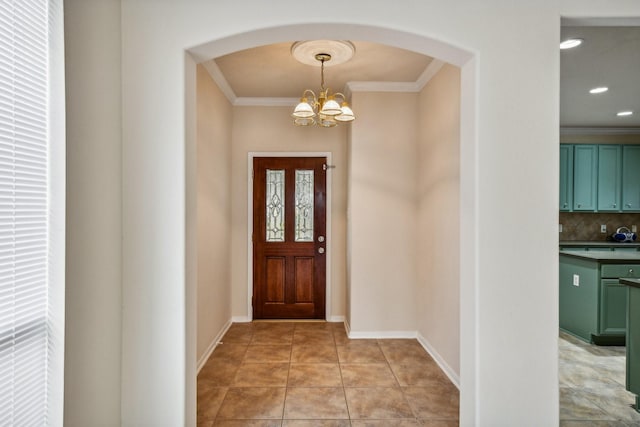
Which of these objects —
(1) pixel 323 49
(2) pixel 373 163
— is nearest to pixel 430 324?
(2) pixel 373 163

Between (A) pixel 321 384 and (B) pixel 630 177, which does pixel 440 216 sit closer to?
(A) pixel 321 384

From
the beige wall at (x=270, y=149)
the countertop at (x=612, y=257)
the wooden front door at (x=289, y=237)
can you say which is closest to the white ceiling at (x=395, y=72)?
the beige wall at (x=270, y=149)

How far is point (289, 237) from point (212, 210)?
121 centimetres

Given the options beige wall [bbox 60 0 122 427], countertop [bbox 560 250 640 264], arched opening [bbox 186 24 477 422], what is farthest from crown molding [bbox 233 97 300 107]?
countertop [bbox 560 250 640 264]

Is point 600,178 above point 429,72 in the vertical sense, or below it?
below

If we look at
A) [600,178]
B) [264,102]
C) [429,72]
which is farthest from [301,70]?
[600,178]

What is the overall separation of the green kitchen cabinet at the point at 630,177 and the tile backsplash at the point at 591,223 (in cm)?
A: 41

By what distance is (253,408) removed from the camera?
2.62 meters

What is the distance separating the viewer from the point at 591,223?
5.85 meters

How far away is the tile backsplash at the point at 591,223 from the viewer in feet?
19.1

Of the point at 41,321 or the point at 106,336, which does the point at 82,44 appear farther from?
the point at 106,336

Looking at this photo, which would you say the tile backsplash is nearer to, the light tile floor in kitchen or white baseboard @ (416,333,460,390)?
the light tile floor in kitchen

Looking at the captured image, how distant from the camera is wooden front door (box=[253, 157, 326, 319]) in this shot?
4742 millimetres

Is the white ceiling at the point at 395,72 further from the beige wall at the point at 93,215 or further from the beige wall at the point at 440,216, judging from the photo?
the beige wall at the point at 93,215
